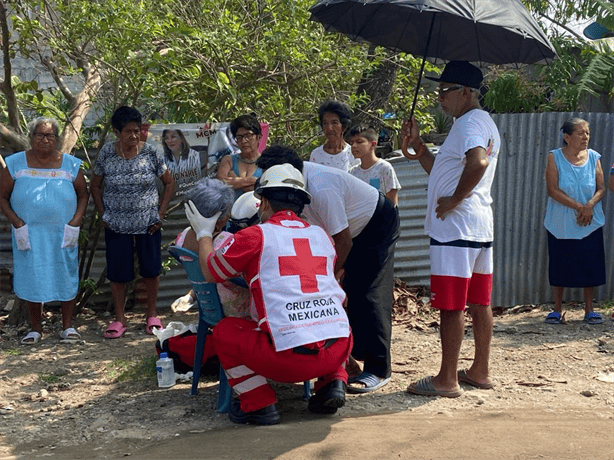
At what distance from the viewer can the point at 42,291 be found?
6520 mm

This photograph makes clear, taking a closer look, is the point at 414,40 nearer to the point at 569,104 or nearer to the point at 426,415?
the point at 426,415

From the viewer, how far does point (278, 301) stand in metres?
4.08

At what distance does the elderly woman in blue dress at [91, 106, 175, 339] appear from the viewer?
22.0 ft

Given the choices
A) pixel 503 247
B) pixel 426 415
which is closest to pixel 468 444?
pixel 426 415

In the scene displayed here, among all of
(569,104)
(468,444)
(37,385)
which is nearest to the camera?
(468,444)

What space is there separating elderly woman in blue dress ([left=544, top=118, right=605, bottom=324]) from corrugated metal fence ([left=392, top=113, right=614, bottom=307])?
43cm

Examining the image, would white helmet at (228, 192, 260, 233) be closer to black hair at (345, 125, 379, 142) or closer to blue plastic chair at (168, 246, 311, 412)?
blue plastic chair at (168, 246, 311, 412)

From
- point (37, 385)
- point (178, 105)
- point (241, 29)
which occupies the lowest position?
point (37, 385)

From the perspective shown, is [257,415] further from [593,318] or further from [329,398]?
[593,318]

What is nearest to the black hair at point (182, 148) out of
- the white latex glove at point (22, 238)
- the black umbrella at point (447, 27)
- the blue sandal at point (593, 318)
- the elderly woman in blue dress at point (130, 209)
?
the elderly woman in blue dress at point (130, 209)

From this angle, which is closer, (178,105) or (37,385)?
(37,385)

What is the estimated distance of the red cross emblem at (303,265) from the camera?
13.4 feet

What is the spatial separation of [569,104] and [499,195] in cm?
529

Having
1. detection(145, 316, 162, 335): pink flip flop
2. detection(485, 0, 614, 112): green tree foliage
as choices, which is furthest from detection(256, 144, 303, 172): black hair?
detection(485, 0, 614, 112): green tree foliage
